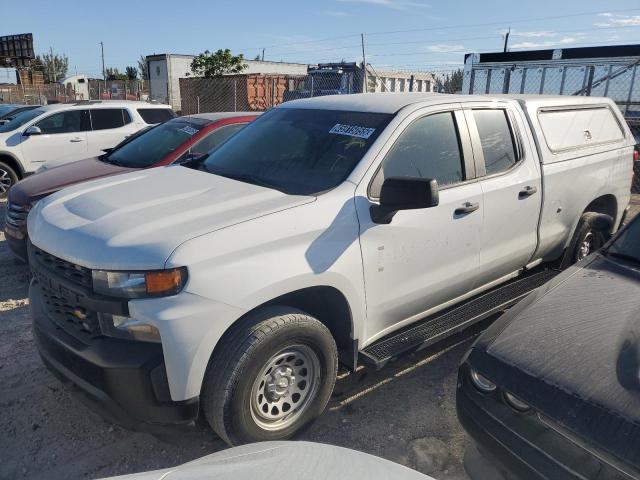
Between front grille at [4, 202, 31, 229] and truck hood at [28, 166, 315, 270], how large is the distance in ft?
6.49

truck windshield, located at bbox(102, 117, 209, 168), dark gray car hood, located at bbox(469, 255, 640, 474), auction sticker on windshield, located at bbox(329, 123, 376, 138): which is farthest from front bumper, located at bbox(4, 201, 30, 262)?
dark gray car hood, located at bbox(469, 255, 640, 474)

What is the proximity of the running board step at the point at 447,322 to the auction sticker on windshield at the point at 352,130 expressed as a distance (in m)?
1.32

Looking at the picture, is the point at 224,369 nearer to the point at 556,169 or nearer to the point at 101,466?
the point at 101,466

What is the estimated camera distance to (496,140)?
3.88 m

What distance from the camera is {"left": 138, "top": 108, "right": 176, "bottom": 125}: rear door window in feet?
33.0

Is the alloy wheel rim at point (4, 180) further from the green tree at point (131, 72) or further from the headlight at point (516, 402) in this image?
the green tree at point (131, 72)

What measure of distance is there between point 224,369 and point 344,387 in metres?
1.30

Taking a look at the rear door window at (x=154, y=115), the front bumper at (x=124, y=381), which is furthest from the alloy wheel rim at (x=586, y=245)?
the rear door window at (x=154, y=115)

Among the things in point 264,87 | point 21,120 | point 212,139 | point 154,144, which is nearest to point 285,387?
point 212,139

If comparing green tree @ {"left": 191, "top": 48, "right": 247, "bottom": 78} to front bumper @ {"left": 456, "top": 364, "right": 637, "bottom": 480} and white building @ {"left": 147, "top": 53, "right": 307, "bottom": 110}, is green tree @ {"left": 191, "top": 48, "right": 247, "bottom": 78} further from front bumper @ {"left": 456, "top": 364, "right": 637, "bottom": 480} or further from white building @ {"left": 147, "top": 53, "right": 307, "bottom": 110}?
front bumper @ {"left": 456, "top": 364, "right": 637, "bottom": 480}

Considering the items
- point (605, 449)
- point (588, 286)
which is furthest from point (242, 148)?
point (605, 449)

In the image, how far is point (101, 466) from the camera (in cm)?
278

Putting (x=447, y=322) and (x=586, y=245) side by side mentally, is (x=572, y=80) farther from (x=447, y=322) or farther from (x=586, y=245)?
(x=447, y=322)

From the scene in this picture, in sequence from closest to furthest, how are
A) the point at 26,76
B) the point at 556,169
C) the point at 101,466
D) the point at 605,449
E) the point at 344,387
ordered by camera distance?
the point at 605,449, the point at 101,466, the point at 344,387, the point at 556,169, the point at 26,76
